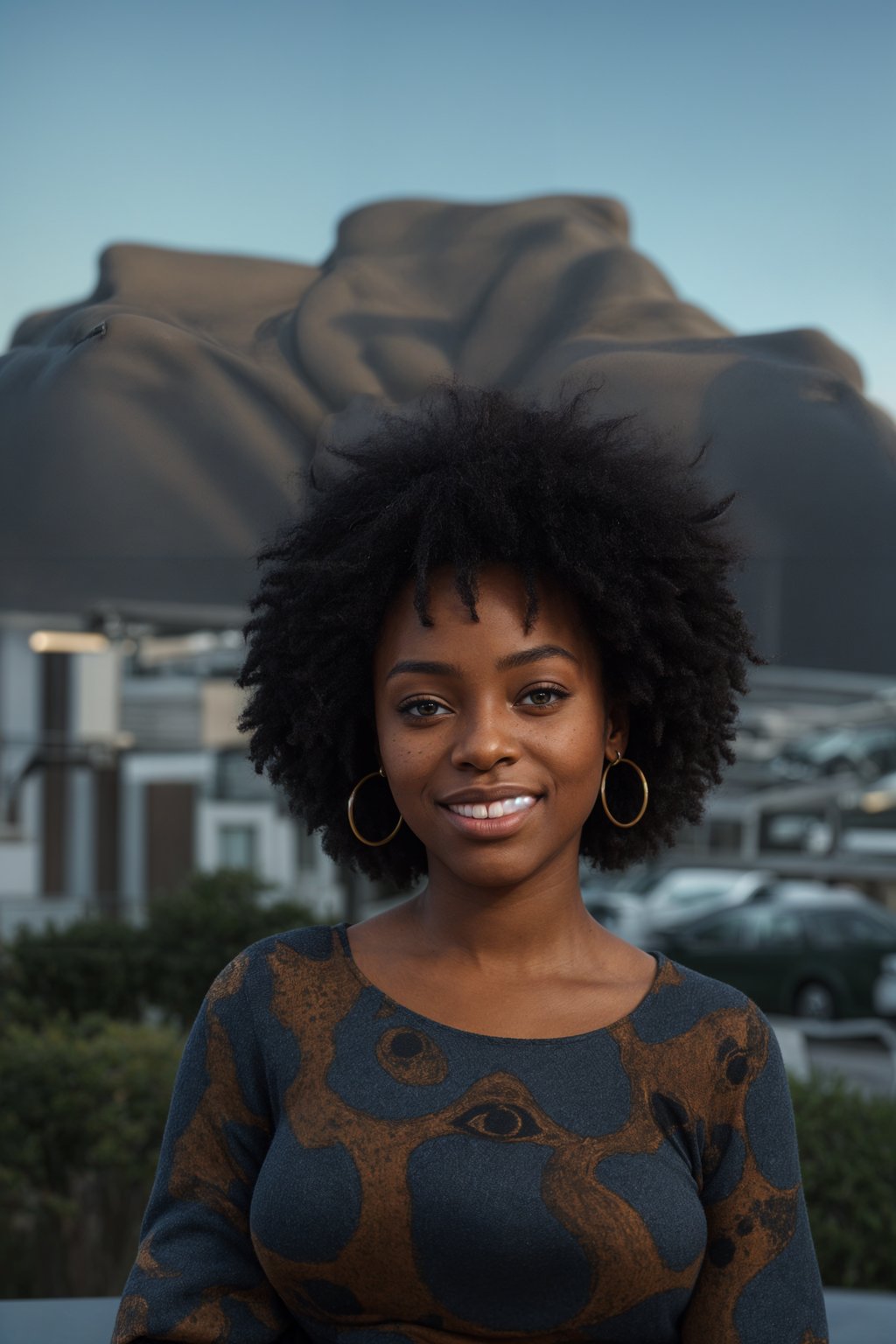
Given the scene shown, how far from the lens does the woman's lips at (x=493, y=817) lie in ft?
5.07

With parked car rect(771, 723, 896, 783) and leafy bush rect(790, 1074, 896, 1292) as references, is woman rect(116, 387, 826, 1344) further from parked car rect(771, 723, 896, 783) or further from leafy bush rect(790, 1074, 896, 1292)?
parked car rect(771, 723, 896, 783)

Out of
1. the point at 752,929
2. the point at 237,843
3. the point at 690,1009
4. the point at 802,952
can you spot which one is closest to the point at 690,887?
the point at 752,929

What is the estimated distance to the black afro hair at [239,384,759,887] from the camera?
1.59 metres

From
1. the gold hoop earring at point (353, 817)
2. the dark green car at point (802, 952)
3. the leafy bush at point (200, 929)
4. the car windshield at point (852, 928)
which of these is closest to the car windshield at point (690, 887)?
the dark green car at point (802, 952)

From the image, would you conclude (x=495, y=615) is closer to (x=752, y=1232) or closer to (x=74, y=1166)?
(x=752, y=1232)

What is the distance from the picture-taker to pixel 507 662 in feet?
5.08

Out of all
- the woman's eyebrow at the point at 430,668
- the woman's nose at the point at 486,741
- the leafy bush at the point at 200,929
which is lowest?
the leafy bush at the point at 200,929

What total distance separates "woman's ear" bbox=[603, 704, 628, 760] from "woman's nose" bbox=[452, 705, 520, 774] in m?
0.19

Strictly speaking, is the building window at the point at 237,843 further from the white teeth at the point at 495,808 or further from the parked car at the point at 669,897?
the white teeth at the point at 495,808

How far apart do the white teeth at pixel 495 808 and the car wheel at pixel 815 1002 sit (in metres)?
6.59

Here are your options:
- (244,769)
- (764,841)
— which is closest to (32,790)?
(244,769)

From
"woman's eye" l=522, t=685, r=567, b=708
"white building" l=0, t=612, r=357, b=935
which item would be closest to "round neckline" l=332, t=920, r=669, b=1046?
"woman's eye" l=522, t=685, r=567, b=708

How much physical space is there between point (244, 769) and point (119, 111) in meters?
7.09

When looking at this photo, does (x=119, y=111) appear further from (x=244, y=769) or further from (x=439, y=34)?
(x=244, y=769)
